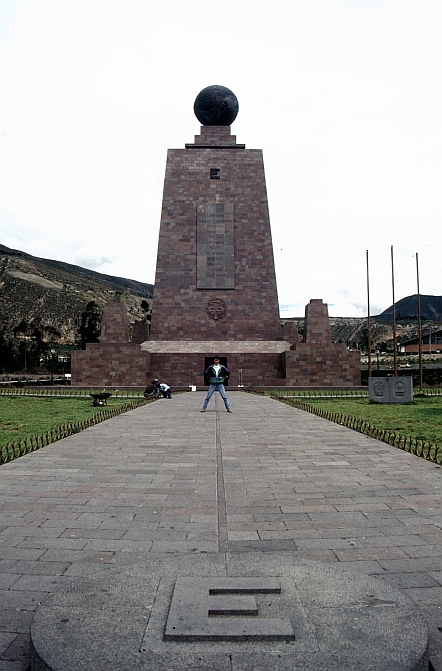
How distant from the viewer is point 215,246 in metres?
34.8

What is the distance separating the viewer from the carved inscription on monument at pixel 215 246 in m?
34.6

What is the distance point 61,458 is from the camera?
7.79 m

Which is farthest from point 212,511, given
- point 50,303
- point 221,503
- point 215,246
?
point 50,303

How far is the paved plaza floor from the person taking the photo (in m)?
3.48

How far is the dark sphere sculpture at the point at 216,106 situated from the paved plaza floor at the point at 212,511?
31731mm

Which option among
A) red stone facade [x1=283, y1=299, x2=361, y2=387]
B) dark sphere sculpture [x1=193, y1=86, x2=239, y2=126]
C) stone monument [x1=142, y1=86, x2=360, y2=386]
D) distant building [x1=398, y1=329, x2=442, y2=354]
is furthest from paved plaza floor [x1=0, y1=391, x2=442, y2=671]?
distant building [x1=398, y1=329, x2=442, y2=354]

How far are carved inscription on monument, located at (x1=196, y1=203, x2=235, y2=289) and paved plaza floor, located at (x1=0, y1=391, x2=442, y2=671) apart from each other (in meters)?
25.7

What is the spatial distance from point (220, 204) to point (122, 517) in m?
32.1

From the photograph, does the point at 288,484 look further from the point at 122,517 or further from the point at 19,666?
the point at 19,666

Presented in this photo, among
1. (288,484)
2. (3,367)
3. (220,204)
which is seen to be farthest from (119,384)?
(3,367)

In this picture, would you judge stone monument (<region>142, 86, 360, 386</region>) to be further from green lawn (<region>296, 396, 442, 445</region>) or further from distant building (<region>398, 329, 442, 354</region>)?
distant building (<region>398, 329, 442, 354</region>)

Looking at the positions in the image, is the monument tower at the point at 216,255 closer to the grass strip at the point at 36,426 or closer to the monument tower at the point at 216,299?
the monument tower at the point at 216,299

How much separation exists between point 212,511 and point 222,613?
2.51 m

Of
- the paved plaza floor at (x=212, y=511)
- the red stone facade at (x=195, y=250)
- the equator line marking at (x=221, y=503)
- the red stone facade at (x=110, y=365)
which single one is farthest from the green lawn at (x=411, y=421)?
the red stone facade at (x=195, y=250)
